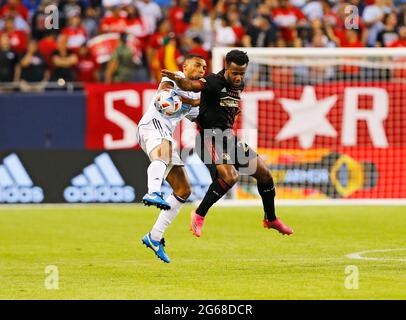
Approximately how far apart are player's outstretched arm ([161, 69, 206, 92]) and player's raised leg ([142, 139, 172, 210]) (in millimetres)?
701

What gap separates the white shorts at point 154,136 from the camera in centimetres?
1309

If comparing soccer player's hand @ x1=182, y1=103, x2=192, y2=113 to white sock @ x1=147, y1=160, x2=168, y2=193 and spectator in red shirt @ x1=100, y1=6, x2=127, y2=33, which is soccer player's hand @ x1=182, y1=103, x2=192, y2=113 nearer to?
white sock @ x1=147, y1=160, x2=168, y2=193

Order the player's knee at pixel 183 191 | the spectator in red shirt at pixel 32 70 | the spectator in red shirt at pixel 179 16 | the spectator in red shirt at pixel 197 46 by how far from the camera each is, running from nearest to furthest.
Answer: the player's knee at pixel 183 191
the spectator in red shirt at pixel 197 46
the spectator in red shirt at pixel 32 70
the spectator in red shirt at pixel 179 16

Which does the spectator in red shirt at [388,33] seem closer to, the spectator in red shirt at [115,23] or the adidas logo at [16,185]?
the spectator in red shirt at [115,23]

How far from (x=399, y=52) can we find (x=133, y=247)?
8.26 m

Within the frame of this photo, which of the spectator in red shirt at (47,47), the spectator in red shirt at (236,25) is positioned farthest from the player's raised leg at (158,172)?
the spectator in red shirt at (236,25)

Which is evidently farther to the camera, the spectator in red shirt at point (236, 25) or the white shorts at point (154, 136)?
the spectator in red shirt at point (236, 25)

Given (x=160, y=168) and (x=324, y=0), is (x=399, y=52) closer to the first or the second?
(x=324, y=0)

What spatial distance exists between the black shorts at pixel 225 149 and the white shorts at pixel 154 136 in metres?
0.53

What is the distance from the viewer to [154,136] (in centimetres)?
1312

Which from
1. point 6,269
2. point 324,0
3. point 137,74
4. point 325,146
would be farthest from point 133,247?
point 324,0

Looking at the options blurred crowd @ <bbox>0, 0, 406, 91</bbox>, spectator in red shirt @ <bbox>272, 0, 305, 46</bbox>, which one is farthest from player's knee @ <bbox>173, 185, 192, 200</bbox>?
spectator in red shirt @ <bbox>272, 0, 305, 46</bbox>

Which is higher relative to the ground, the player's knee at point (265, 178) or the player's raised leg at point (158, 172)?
the player's raised leg at point (158, 172)

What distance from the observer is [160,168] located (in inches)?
506
